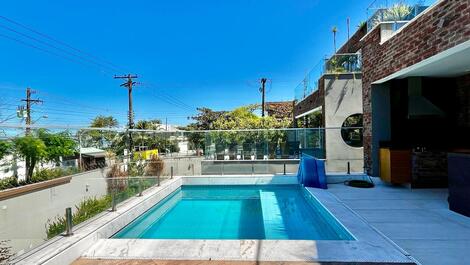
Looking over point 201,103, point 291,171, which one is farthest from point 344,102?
point 201,103

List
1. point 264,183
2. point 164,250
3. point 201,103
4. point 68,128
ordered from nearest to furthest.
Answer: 1. point 164,250
2. point 68,128
3. point 264,183
4. point 201,103

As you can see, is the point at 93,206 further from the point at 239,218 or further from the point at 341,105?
the point at 341,105

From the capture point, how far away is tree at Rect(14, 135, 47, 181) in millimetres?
4038

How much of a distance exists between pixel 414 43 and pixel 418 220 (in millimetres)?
3172

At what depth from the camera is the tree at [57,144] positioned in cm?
456

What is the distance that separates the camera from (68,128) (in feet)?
17.1

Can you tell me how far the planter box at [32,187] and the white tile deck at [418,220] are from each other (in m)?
4.82

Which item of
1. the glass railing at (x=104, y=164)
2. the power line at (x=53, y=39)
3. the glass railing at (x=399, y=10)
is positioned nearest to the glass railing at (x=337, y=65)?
the glass railing at (x=399, y=10)

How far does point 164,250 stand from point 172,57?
20.8 m

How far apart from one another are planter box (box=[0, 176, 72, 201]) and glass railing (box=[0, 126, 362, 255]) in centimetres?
1

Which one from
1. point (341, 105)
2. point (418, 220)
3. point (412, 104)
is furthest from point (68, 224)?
point (341, 105)

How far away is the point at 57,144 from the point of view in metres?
4.86

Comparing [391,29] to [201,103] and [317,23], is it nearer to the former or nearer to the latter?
[317,23]

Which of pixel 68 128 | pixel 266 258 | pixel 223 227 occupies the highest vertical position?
pixel 68 128
